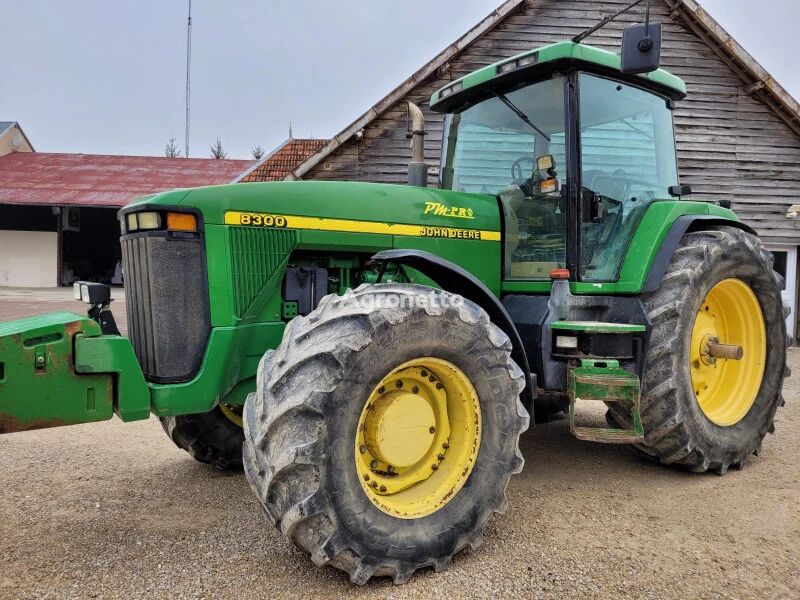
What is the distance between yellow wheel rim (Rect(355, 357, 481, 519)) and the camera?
2701 mm

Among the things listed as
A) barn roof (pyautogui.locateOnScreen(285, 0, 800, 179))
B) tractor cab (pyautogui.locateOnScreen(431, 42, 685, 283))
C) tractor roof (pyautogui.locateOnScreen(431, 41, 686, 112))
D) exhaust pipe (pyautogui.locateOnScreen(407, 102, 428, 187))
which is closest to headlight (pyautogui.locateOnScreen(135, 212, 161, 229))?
exhaust pipe (pyautogui.locateOnScreen(407, 102, 428, 187))

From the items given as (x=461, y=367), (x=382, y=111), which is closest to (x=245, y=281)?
(x=461, y=367)

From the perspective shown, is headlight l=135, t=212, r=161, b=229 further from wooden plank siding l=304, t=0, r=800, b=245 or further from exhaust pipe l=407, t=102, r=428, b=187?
wooden plank siding l=304, t=0, r=800, b=245

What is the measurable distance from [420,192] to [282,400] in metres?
1.71

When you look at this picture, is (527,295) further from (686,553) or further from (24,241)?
(24,241)

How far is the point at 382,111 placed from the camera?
1114cm

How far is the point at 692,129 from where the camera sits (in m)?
11.6

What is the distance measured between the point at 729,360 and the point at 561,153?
200 centimetres

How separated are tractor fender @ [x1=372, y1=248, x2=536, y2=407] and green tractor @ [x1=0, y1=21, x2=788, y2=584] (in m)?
0.02

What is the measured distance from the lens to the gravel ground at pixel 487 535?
99.7 inches

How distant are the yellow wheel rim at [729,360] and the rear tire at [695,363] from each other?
0.03m

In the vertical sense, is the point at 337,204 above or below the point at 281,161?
below

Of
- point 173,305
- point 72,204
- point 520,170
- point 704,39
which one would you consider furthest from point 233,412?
point 72,204

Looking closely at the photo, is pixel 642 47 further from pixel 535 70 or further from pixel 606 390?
pixel 606 390
